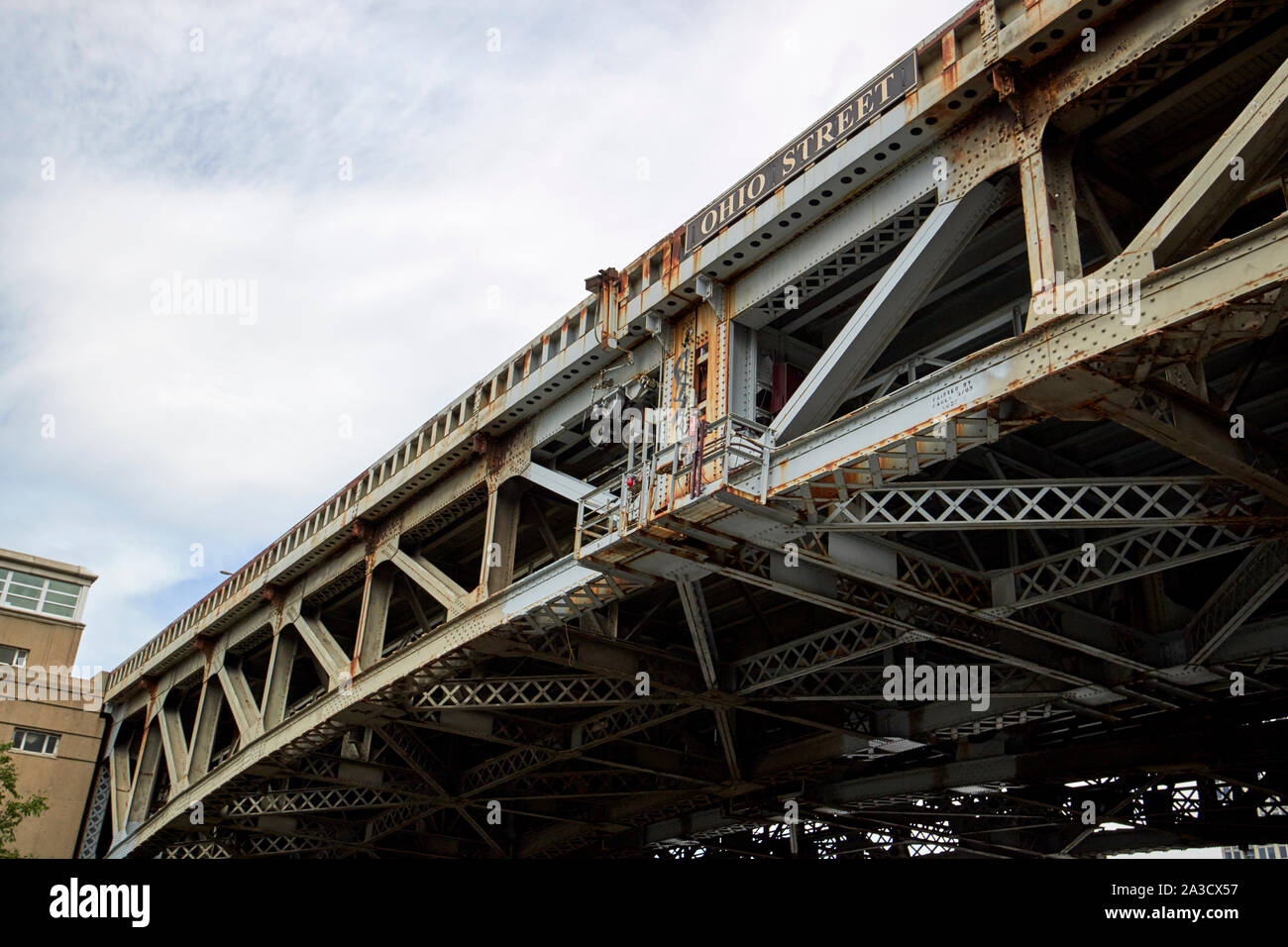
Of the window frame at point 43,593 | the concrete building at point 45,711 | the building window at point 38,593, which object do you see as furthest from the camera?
the building window at point 38,593

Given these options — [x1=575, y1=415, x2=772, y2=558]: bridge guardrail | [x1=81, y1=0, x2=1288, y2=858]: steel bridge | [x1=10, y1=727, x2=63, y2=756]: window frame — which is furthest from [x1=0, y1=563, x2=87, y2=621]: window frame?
[x1=575, y1=415, x2=772, y2=558]: bridge guardrail

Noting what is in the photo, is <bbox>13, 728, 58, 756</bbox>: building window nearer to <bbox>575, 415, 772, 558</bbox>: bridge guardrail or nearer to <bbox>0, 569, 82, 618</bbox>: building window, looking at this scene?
<bbox>0, 569, 82, 618</bbox>: building window

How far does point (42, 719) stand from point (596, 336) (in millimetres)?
29854

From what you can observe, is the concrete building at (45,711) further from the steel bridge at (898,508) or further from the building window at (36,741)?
the steel bridge at (898,508)

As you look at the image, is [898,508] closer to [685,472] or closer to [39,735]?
[685,472]

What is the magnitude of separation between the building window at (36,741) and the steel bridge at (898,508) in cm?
1113

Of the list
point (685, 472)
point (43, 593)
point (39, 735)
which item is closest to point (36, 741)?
point (39, 735)

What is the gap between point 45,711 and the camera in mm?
39031

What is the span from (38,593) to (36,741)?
6.33 m

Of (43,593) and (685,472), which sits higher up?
(43,593)

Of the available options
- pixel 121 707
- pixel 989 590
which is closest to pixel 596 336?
pixel 989 590

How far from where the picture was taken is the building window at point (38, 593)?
139 feet

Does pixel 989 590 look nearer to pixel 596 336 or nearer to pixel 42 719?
pixel 596 336

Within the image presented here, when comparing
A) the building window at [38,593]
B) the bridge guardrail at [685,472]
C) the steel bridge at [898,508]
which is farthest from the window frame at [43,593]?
the bridge guardrail at [685,472]
